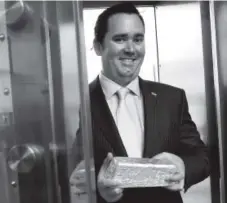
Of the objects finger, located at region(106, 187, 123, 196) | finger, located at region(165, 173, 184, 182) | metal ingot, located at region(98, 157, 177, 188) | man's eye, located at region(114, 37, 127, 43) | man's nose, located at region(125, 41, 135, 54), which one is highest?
man's eye, located at region(114, 37, 127, 43)

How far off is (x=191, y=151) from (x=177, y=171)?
0.07 meters

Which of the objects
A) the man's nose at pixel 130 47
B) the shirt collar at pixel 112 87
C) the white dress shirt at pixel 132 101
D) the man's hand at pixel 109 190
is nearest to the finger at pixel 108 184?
the man's hand at pixel 109 190

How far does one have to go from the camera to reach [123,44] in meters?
0.79

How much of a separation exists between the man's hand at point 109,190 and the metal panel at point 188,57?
0.17m

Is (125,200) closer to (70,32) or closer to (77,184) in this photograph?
(77,184)

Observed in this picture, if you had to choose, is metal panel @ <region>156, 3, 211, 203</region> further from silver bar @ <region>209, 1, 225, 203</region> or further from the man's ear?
the man's ear

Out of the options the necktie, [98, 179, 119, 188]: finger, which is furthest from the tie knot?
[98, 179, 119, 188]: finger

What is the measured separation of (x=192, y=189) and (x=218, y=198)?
2.9 inches

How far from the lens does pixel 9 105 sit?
763 mm

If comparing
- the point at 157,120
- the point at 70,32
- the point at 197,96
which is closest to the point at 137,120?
the point at 157,120

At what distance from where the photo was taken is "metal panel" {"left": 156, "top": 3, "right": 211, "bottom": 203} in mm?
803

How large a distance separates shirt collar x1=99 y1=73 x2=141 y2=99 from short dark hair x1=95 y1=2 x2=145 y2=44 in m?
0.10

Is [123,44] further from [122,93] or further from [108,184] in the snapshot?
[108,184]

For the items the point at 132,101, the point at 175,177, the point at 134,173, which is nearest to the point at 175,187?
the point at 175,177
